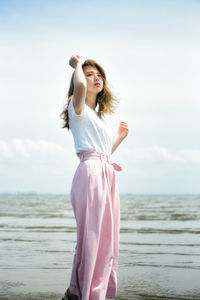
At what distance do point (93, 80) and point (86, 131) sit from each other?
1.48 feet

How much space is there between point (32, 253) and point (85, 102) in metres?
3.28

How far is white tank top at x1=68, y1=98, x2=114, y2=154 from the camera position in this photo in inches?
117

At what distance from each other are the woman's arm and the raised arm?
599 mm

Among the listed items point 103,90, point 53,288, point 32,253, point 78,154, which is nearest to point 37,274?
point 53,288

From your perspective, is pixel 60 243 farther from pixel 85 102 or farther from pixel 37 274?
pixel 85 102

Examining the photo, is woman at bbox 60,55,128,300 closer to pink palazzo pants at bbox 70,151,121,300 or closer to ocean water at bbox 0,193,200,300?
pink palazzo pants at bbox 70,151,121,300

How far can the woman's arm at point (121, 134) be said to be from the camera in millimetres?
3447

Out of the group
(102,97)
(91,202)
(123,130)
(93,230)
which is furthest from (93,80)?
(93,230)

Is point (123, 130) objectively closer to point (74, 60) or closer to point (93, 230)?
point (74, 60)

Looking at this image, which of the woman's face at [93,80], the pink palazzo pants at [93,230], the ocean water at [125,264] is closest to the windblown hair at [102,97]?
the woman's face at [93,80]

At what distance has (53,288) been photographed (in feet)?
12.3

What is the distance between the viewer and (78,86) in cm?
281

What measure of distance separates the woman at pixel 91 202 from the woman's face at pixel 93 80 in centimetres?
2

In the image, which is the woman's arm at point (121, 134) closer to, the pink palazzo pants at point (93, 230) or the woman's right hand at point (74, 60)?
the pink palazzo pants at point (93, 230)
